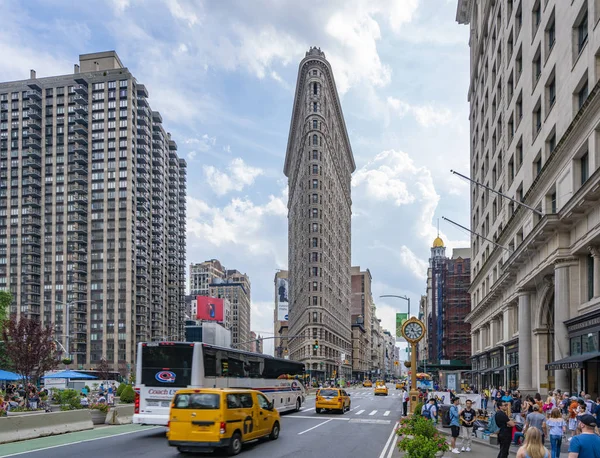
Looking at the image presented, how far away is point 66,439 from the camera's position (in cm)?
2119

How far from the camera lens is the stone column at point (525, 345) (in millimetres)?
39031

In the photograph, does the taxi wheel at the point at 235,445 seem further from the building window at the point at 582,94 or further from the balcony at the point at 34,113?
the balcony at the point at 34,113

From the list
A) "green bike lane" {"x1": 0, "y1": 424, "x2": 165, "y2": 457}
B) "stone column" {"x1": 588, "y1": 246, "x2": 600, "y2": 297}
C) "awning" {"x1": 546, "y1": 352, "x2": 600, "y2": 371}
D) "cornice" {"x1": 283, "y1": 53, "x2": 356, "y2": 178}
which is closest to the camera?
"green bike lane" {"x1": 0, "y1": 424, "x2": 165, "y2": 457}

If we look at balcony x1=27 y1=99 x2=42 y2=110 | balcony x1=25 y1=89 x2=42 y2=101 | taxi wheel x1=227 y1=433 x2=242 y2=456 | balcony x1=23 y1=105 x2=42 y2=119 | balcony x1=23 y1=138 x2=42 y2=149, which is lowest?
taxi wheel x1=227 y1=433 x2=242 y2=456

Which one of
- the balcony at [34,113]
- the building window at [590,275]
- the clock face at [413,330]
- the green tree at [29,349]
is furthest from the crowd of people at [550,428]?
the balcony at [34,113]

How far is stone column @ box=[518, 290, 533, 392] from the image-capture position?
1537 inches

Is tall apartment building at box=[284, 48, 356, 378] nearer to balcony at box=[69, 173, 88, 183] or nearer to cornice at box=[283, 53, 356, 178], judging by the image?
cornice at box=[283, 53, 356, 178]

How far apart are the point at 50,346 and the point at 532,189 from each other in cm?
3461

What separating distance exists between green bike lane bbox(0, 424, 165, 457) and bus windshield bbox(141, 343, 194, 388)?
2.41 metres

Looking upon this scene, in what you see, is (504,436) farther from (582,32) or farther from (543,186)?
(543,186)

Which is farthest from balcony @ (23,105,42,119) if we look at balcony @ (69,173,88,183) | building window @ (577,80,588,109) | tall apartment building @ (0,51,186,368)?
building window @ (577,80,588,109)

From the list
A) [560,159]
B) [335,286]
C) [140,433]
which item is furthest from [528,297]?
[335,286]

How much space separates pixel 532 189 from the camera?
3500 cm

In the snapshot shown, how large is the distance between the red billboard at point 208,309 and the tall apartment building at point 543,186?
9117 cm
